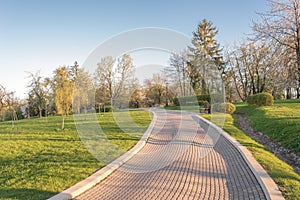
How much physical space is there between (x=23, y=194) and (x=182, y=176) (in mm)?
3399

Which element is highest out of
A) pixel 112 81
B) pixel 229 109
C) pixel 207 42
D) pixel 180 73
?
pixel 207 42

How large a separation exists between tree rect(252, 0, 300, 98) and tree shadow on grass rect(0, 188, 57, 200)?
1389cm

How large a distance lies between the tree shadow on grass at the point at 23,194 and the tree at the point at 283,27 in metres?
13.9

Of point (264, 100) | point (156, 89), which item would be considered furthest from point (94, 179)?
point (156, 89)

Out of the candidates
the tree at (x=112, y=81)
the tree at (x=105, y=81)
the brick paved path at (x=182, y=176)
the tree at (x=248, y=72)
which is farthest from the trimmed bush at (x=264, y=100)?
the tree at (x=105, y=81)

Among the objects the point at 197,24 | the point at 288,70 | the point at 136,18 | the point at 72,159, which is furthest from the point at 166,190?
the point at 197,24

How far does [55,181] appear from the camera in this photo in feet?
16.1

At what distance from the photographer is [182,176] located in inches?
210

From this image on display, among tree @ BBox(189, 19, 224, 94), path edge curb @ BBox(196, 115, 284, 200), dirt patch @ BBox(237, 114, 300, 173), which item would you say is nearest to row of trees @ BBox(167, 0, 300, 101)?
tree @ BBox(189, 19, 224, 94)

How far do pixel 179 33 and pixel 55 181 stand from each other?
20.2 feet

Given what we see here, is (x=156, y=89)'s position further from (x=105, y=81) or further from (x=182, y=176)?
(x=182, y=176)

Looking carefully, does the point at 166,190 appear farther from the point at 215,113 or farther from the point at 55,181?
the point at 215,113

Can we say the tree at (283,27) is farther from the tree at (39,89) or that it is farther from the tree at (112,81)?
the tree at (39,89)

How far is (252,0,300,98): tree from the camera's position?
1269cm
